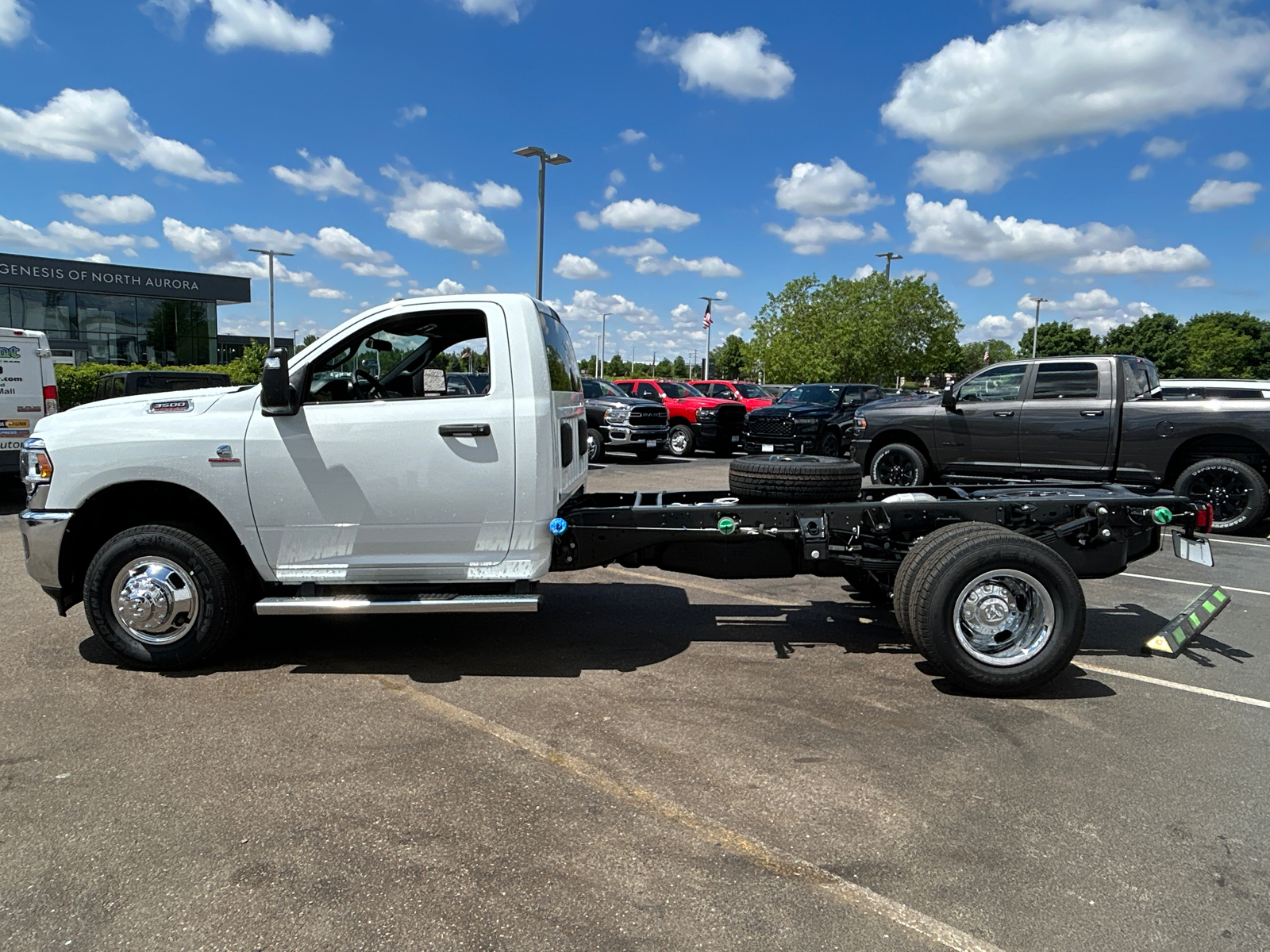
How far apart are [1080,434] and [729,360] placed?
10668 centimetres

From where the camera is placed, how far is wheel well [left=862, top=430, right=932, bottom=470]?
11.6 meters

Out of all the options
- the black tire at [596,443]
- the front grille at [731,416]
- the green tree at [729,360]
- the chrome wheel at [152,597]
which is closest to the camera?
the chrome wheel at [152,597]

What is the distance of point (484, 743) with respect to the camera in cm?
384

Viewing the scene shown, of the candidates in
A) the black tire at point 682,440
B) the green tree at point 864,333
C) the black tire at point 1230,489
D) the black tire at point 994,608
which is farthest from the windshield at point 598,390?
the green tree at point 864,333

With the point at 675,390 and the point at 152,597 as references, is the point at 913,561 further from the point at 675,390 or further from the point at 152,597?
the point at 675,390

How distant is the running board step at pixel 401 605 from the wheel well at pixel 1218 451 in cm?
875

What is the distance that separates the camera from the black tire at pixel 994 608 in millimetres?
4340

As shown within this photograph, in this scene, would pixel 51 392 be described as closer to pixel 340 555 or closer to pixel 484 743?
pixel 340 555

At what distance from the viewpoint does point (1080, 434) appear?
1017 centimetres

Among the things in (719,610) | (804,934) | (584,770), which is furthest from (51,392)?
(804,934)

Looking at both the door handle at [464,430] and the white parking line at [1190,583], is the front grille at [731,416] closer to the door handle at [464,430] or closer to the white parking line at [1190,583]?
the white parking line at [1190,583]

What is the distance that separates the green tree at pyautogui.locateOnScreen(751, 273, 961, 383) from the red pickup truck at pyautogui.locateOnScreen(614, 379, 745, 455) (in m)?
29.8

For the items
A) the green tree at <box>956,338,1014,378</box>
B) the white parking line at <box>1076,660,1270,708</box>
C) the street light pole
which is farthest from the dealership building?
the green tree at <box>956,338,1014,378</box>

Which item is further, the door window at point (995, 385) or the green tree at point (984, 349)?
the green tree at point (984, 349)
